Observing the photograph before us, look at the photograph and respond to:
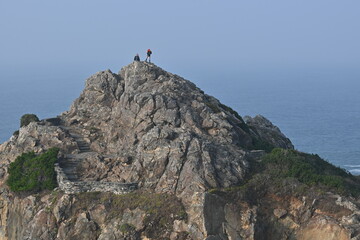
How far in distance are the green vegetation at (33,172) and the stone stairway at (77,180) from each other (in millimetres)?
720

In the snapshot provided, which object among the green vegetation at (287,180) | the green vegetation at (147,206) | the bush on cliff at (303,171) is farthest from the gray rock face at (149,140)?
the bush on cliff at (303,171)

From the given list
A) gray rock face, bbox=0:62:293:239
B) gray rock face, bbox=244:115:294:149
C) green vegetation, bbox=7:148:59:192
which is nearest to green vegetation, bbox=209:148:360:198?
gray rock face, bbox=0:62:293:239

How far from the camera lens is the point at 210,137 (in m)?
55.8

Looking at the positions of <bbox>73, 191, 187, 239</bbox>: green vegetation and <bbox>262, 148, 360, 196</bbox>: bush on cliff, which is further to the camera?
<bbox>262, 148, 360, 196</bbox>: bush on cliff

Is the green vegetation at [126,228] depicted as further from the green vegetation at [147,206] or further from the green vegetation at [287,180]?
the green vegetation at [287,180]

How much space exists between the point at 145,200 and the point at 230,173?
22.1ft

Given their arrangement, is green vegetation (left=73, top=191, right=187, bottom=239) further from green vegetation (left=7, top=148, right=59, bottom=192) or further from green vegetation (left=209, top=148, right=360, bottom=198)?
green vegetation (left=7, top=148, right=59, bottom=192)

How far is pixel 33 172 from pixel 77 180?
4.25 meters

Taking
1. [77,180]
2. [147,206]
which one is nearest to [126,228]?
[147,206]

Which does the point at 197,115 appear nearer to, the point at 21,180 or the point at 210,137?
the point at 210,137

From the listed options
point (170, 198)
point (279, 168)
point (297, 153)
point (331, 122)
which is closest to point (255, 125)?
point (297, 153)

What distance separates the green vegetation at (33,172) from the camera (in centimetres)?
5400

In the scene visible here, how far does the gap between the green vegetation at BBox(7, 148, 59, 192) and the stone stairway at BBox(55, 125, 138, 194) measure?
72 centimetres

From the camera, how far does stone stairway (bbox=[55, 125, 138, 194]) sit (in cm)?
5081
